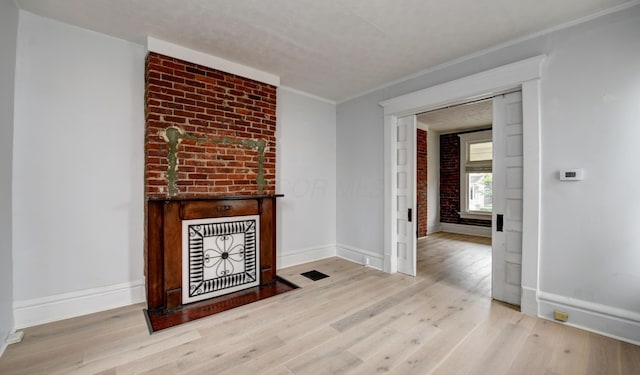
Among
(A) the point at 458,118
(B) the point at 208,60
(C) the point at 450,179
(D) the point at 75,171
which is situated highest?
(A) the point at 458,118

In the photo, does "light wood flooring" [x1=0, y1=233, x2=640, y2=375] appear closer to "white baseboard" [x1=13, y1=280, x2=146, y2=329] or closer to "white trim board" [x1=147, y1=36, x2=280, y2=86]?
"white baseboard" [x1=13, y1=280, x2=146, y2=329]

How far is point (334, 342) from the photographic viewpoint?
7.04 feet

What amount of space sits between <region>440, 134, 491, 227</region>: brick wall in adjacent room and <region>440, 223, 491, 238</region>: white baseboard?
0.11m

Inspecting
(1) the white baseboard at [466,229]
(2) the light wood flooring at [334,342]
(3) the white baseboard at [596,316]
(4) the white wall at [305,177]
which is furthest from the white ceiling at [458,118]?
(2) the light wood flooring at [334,342]

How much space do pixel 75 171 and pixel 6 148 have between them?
0.48m

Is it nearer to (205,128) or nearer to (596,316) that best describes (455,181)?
(596,316)

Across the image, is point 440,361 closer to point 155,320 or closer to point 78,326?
point 155,320

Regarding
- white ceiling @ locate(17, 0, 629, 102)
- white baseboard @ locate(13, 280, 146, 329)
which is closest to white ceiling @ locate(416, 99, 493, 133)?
white ceiling @ locate(17, 0, 629, 102)

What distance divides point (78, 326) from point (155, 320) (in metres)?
0.65

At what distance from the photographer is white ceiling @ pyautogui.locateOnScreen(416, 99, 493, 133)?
502cm

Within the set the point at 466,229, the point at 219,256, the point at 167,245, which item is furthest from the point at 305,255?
the point at 466,229

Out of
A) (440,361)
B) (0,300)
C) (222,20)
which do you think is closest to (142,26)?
(222,20)

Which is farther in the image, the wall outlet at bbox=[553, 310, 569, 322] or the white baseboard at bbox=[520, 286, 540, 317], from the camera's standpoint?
the white baseboard at bbox=[520, 286, 540, 317]

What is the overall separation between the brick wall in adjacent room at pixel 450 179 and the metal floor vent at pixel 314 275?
5053 millimetres
